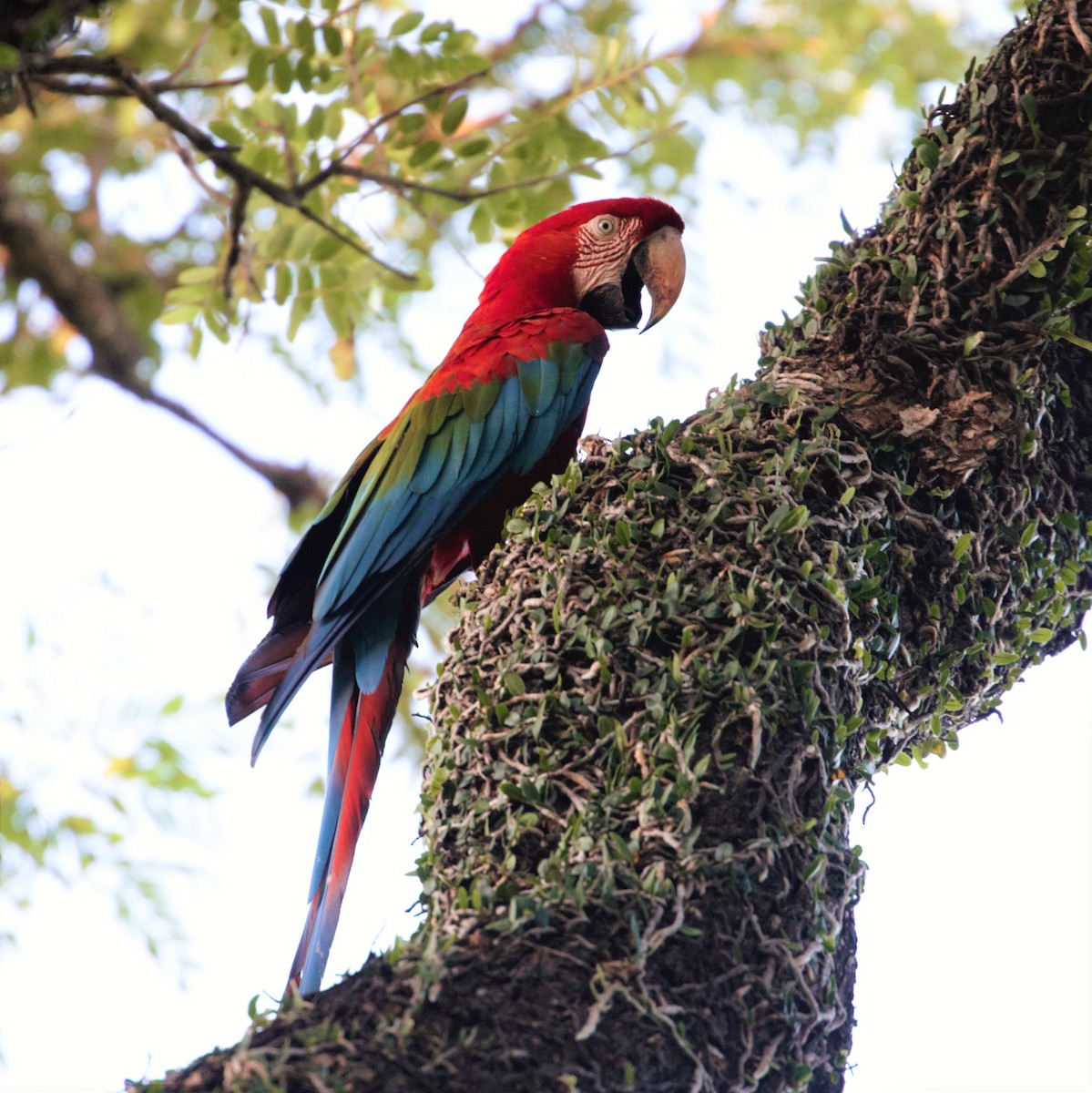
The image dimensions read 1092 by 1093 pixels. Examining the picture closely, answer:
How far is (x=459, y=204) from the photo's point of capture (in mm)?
3051

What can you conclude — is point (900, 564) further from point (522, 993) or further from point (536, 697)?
point (522, 993)

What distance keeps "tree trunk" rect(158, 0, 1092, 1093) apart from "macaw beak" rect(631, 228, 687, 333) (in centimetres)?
105

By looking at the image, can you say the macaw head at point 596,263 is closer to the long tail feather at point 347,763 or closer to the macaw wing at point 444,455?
the macaw wing at point 444,455

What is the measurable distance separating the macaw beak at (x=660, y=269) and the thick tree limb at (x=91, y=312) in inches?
90.0

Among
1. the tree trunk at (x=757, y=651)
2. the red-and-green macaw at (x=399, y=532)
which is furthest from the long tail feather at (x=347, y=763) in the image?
the tree trunk at (x=757, y=651)

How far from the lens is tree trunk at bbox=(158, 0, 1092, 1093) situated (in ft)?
4.27

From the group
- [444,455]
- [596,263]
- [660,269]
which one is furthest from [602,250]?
[444,455]

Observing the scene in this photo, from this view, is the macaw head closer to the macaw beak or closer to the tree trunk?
the macaw beak

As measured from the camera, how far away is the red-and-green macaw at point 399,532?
2.18m

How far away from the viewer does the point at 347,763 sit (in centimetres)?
223

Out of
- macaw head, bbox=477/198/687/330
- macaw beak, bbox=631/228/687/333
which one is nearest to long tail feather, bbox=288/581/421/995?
macaw head, bbox=477/198/687/330

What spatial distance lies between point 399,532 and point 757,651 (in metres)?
0.96

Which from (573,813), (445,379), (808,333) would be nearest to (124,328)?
(445,379)

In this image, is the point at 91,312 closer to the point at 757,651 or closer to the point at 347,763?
the point at 347,763
